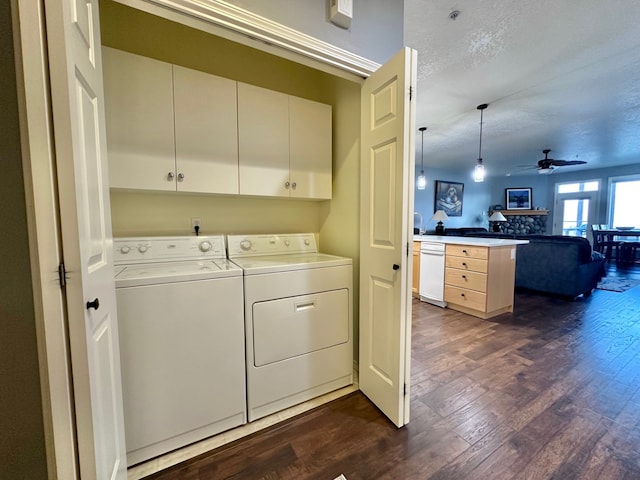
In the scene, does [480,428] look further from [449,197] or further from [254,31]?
[449,197]

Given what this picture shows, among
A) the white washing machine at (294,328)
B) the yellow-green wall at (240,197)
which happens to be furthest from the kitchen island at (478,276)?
the white washing machine at (294,328)

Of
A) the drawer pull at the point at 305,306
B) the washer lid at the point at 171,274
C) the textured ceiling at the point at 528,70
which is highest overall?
the textured ceiling at the point at 528,70

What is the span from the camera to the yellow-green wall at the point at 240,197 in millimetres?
1672

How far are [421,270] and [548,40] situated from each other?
264cm

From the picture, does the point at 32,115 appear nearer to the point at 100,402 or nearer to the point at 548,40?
the point at 100,402

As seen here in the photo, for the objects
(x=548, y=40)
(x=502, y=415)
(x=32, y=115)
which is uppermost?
(x=548, y=40)

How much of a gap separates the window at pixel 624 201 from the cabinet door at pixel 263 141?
9790mm

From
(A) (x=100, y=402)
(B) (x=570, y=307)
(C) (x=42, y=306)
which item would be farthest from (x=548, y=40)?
(A) (x=100, y=402)

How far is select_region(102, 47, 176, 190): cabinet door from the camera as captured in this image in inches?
55.4

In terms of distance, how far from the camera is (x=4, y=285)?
65cm

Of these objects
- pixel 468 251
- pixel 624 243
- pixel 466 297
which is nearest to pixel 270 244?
pixel 468 251

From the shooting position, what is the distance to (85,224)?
30.5 inches

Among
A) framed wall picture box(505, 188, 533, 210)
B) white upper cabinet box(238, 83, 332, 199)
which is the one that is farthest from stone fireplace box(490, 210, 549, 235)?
white upper cabinet box(238, 83, 332, 199)

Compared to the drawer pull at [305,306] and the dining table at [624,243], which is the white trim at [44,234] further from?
the dining table at [624,243]
